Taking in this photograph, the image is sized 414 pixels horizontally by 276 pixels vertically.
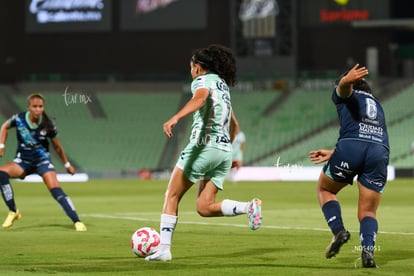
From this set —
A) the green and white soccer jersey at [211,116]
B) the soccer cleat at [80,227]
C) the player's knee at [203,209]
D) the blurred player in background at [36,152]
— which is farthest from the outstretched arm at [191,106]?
the blurred player in background at [36,152]

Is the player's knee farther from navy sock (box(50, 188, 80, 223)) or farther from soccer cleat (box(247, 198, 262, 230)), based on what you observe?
→ navy sock (box(50, 188, 80, 223))

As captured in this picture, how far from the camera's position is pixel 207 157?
12352 millimetres

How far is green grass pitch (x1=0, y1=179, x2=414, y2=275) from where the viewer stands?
11.7m

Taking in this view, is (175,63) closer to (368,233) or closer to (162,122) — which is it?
(162,122)

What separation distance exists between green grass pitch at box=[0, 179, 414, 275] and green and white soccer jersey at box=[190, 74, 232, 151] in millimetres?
1418

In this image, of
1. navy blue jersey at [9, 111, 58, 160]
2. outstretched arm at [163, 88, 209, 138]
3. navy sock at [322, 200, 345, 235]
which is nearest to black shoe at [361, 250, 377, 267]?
navy sock at [322, 200, 345, 235]

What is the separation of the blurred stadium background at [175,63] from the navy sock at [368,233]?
41.1 meters

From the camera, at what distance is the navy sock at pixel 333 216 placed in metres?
11.8

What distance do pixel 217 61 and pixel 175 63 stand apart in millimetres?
44328

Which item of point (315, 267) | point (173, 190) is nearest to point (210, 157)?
point (173, 190)

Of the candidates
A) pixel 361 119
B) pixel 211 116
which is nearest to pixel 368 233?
pixel 361 119

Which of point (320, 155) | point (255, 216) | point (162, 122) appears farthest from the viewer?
point (162, 122)

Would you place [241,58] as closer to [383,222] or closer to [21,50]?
[21,50]

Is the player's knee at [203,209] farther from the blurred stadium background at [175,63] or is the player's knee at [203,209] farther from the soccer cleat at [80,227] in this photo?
the blurred stadium background at [175,63]
